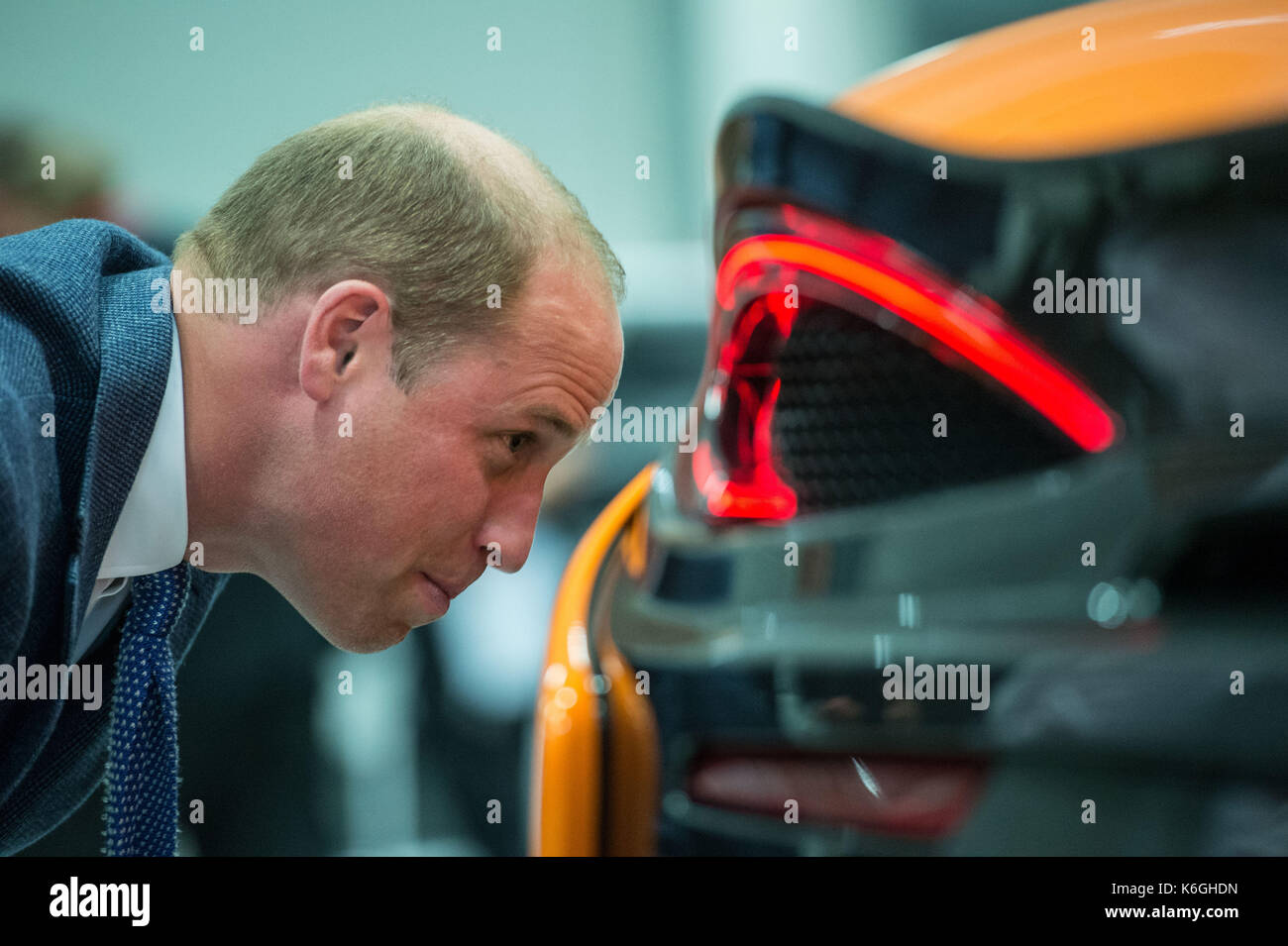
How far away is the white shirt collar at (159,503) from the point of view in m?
1.08

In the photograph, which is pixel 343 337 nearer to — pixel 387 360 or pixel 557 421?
pixel 387 360

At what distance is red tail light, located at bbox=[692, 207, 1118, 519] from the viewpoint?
868 mm

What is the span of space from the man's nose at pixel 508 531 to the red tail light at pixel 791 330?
0.63 feet

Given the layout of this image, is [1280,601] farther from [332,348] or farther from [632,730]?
[332,348]

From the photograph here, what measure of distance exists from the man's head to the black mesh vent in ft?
0.93

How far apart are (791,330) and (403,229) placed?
388 mm

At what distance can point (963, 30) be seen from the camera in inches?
149

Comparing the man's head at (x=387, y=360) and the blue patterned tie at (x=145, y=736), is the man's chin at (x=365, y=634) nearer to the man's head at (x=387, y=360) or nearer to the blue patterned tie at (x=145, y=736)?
the man's head at (x=387, y=360)

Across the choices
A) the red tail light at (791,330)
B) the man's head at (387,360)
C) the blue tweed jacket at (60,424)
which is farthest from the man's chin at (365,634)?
the red tail light at (791,330)

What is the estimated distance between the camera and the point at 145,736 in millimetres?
1122

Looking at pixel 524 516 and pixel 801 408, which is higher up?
pixel 801 408

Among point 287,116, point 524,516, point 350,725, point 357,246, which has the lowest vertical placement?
point 350,725

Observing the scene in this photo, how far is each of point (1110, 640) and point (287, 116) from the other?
3.71 feet
